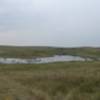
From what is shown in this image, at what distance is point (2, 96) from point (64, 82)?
8758 millimetres

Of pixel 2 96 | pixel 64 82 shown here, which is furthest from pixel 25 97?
pixel 64 82

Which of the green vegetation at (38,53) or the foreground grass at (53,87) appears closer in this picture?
the foreground grass at (53,87)

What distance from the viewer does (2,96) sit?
13.9 metres

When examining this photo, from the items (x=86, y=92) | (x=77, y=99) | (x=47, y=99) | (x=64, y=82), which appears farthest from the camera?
(x=64, y=82)

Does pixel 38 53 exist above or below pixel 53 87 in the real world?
above

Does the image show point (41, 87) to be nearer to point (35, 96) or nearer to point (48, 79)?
point (48, 79)

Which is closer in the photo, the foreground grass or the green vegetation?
the foreground grass

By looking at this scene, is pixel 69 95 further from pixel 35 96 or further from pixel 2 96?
pixel 2 96

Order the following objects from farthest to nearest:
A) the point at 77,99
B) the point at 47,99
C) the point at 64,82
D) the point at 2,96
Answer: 1. the point at 64,82
2. the point at 77,99
3. the point at 47,99
4. the point at 2,96

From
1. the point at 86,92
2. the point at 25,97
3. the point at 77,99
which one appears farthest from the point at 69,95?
the point at 25,97

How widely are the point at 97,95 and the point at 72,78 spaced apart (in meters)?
6.00

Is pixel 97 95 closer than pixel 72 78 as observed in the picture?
Yes

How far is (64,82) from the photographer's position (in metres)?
22.0

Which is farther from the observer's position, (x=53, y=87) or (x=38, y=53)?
(x=38, y=53)
